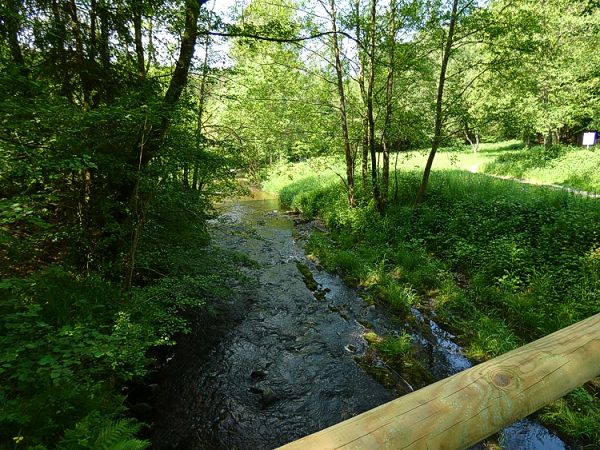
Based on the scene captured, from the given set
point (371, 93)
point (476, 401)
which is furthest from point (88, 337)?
point (371, 93)

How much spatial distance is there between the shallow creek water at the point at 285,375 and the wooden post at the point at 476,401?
150 inches

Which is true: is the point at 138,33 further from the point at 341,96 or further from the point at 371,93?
the point at 341,96

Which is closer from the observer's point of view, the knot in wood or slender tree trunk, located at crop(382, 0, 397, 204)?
the knot in wood

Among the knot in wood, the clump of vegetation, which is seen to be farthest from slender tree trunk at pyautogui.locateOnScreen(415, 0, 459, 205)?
the knot in wood

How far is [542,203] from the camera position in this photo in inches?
354

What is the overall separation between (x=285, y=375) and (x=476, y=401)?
4.78 meters

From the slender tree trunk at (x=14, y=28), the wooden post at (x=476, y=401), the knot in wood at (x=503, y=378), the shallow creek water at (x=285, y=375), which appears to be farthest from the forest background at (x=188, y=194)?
the knot in wood at (x=503, y=378)

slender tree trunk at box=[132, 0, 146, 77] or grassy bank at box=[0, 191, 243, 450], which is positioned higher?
slender tree trunk at box=[132, 0, 146, 77]

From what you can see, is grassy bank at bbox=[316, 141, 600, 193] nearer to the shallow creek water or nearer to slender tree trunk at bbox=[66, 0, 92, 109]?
the shallow creek water

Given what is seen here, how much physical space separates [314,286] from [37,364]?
6730 mm

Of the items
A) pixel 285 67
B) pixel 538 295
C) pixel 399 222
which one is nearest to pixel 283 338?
pixel 538 295

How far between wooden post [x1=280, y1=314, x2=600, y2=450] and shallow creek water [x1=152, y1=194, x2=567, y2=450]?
150 inches

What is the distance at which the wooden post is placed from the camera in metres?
0.97

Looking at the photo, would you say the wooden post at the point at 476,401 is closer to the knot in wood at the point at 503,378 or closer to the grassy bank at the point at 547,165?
the knot in wood at the point at 503,378
